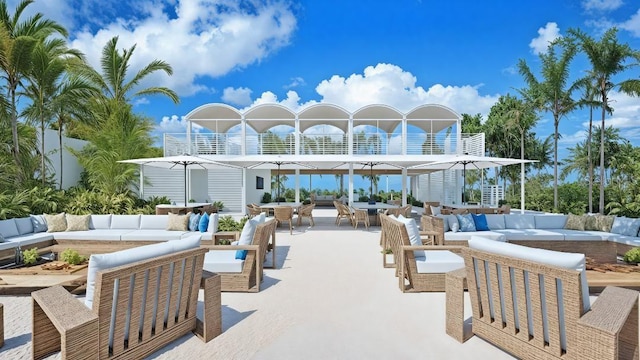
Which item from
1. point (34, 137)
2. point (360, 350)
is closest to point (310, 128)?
point (34, 137)

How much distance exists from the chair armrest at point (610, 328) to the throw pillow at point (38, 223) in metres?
9.57

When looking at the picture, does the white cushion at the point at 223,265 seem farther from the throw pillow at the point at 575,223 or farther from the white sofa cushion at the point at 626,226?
the white sofa cushion at the point at 626,226

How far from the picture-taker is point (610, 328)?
193 centimetres

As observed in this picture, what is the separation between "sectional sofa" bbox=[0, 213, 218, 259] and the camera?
21.3ft

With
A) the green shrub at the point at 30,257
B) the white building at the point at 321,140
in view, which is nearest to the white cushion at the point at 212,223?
the green shrub at the point at 30,257

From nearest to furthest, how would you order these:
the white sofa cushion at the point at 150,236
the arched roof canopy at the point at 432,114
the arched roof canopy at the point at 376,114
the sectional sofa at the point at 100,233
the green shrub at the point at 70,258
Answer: the green shrub at the point at 70,258, the sectional sofa at the point at 100,233, the white sofa cushion at the point at 150,236, the arched roof canopy at the point at 376,114, the arched roof canopy at the point at 432,114

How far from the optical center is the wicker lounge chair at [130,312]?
2.09 meters

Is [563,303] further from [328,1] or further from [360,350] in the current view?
[328,1]

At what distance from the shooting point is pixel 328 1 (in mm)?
10695

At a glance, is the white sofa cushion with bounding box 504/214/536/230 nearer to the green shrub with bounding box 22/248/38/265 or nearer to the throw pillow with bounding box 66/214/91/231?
the green shrub with bounding box 22/248/38/265

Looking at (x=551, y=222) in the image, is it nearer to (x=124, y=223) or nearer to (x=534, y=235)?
(x=534, y=235)

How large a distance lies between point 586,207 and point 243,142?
17015 mm

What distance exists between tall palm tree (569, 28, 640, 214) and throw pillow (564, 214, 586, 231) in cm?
693

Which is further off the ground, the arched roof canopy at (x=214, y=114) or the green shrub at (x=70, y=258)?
the arched roof canopy at (x=214, y=114)
